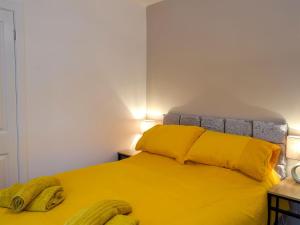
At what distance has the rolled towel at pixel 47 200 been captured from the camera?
1.48 meters

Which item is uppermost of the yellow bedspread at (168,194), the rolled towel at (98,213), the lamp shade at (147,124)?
the lamp shade at (147,124)

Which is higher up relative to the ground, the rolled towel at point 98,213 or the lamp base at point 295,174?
the rolled towel at point 98,213

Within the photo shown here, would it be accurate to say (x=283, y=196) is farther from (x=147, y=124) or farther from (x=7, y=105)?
(x=7, y=105)

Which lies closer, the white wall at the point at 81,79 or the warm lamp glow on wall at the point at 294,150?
the warm lamp glow on wall at the point at 294,150

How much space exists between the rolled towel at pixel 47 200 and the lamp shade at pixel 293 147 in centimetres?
182

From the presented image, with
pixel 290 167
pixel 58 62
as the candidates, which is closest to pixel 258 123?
pixel 290 167

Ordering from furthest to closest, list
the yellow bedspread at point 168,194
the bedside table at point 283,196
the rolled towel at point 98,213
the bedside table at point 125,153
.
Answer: the bedside table at point 125,153 → the bedside table at point 283,196 → the yellow bedspread at point 168,194 → the rolled towel at point 98,213

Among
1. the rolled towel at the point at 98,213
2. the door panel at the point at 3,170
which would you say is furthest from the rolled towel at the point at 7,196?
the door panel at the point at 3,170

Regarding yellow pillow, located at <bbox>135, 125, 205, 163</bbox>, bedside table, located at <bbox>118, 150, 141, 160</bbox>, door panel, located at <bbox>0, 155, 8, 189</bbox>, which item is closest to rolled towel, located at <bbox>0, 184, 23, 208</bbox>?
door panel, located at <bbox>0, 155, 8, 189</bbox>

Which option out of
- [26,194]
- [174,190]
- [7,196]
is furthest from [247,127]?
[7,196]

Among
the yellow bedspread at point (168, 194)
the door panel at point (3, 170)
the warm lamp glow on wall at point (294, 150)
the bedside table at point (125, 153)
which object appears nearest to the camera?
the yellow bedspread at point (168, 194)

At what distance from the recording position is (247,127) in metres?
2.47

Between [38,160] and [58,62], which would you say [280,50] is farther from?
[38,160]

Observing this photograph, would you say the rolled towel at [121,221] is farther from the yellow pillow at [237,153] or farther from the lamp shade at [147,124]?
the lamp shade at [147,124]
